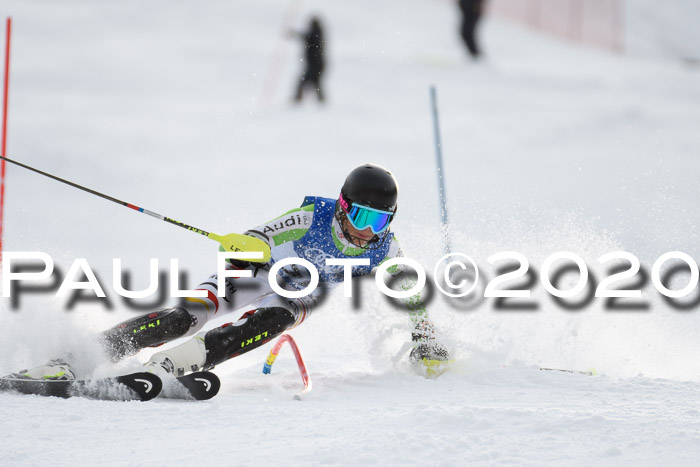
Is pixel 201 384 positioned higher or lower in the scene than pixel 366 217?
lower

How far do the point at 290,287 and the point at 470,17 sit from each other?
12293mm

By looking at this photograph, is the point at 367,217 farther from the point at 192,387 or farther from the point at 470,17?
the point at 470,17

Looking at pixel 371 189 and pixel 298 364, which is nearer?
pixel 298 364

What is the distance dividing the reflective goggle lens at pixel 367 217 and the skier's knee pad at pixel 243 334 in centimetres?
60

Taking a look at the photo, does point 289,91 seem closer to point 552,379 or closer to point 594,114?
point 594,114

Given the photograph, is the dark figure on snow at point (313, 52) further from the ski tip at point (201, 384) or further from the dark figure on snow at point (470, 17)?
the ski tip at point (201, 384)

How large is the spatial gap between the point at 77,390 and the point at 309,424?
0.95 metres

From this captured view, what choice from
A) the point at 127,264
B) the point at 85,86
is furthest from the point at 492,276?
the point at 85,86

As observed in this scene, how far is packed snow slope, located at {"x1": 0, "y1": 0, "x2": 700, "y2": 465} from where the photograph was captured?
2779 mm

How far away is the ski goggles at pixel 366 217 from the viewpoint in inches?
163

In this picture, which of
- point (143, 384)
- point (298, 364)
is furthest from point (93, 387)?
point (298, 364)

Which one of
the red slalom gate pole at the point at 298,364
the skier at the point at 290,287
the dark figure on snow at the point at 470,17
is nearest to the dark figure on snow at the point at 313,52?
the dark figure on snow at the point at 470,17

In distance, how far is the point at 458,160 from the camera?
12445mm

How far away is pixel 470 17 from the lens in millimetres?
15695
